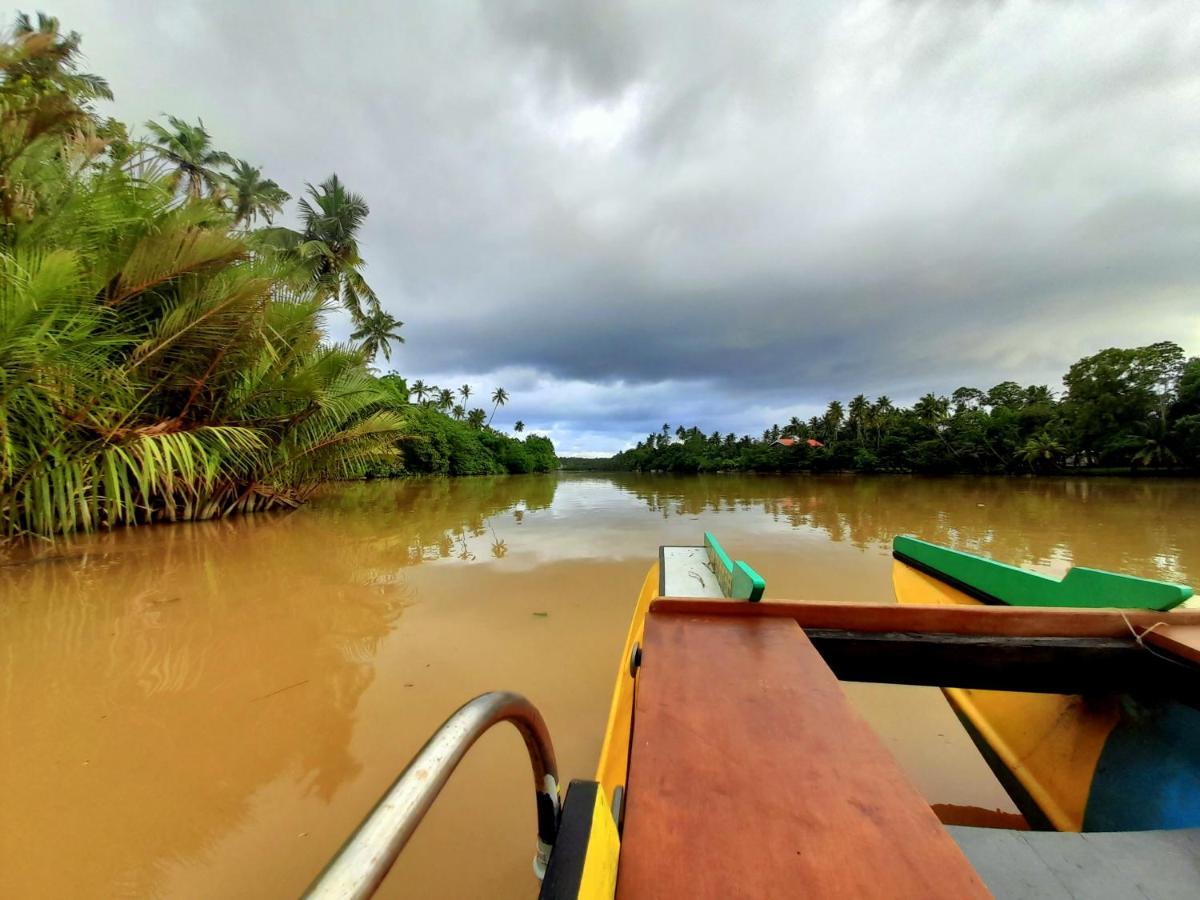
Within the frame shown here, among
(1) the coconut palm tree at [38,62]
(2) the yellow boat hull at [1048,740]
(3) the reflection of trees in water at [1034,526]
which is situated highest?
(1) the coconut palm tree at [38,62]

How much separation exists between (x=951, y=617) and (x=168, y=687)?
3.51 m

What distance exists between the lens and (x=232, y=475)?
6.75 m

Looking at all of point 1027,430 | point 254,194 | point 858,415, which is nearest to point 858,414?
point 858,415

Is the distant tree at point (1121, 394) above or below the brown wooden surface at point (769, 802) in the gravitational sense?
above

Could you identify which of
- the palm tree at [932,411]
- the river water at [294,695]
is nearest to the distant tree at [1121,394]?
the palm tree at [932,411]

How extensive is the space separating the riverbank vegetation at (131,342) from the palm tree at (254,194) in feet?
43.7

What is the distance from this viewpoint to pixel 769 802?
72 cm

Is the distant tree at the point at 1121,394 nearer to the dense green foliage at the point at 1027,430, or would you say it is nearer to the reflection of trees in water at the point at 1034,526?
the dense green foliage at the point at 1027,430

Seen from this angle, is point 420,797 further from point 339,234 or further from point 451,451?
point 451,451

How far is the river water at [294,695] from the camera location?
136cm

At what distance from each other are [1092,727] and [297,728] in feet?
10.5

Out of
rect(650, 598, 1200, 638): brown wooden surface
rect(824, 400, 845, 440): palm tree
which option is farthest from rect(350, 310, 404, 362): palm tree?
rect(824, 400, 845, 440): palm tree

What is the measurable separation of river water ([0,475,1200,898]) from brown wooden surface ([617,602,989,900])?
2.86ft

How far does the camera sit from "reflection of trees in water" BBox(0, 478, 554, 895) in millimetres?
1475
